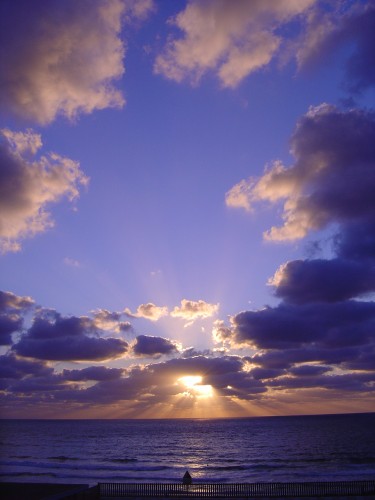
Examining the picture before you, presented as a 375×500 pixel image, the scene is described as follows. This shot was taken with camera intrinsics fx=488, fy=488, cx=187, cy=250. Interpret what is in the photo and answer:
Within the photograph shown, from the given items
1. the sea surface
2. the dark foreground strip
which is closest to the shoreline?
the dark foreground strip

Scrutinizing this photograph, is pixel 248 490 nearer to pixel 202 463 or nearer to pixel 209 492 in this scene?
pixel 209 492

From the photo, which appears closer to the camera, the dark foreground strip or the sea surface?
the dark foreground strip

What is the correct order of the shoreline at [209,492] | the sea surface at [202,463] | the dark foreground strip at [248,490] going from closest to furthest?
the shoreline at [209,492], the dark foreground strip at [248,490], the sea surface at [202,463]

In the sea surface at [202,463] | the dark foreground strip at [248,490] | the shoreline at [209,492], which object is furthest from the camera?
the sea surface at [202,463]

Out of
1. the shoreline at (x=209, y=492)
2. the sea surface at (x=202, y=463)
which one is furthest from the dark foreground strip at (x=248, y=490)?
the sea surface at (x=202, y=463)

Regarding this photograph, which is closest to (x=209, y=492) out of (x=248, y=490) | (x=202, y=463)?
(x=248, y=490)

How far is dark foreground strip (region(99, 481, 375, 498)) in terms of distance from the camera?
108 ft

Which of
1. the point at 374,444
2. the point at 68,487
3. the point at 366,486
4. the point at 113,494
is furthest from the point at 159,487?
the point at 374,444

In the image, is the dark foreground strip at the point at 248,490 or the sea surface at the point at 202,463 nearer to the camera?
the dark foreground strip at the point at 248,490

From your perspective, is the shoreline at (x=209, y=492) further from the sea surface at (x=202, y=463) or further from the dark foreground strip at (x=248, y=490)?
the sea surface at (x=202, y=463)

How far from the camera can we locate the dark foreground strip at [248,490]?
32875mm

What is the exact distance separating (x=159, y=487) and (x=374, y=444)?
6922cm

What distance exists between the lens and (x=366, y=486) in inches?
1345

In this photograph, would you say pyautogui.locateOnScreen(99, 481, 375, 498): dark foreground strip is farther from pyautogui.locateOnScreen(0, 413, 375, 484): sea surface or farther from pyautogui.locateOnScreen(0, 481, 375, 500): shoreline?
pyautogui.locateOnScreen(0, 413, 375, 484): sea surface
